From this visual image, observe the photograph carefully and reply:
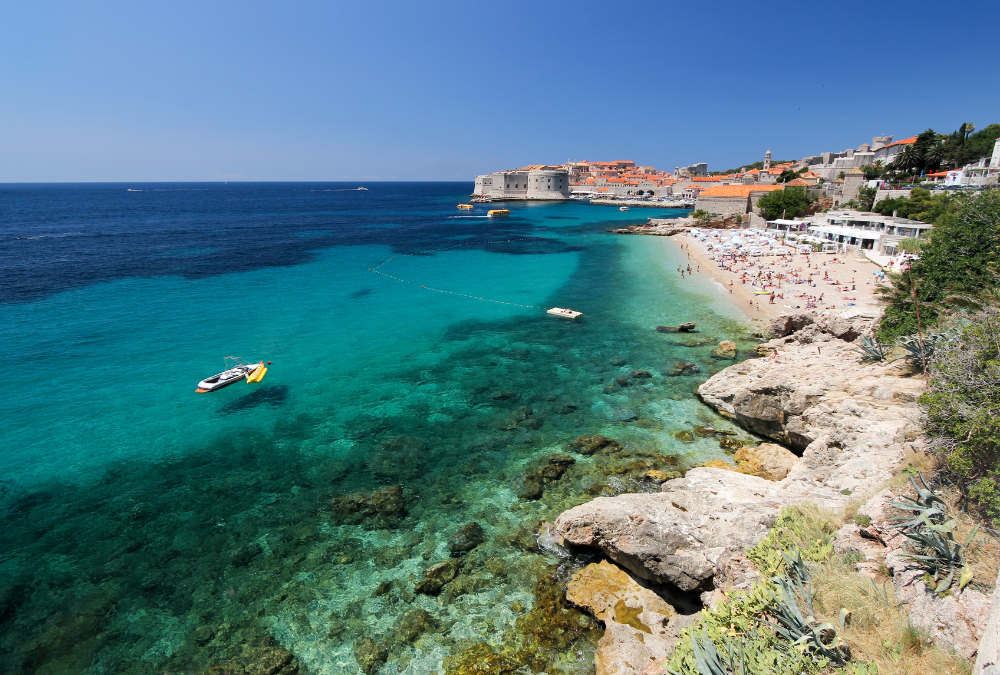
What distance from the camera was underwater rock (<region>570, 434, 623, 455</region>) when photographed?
15.0 metres

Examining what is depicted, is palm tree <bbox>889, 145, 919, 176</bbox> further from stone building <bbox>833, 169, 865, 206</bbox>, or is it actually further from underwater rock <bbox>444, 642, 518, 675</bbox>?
underwater rock <bbox>444, 642, 518, 675</bbox>

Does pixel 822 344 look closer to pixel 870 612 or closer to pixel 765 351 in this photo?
pixel 765 351

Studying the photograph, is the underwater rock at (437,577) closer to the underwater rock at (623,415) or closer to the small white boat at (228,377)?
the underwater rock at (623,415)

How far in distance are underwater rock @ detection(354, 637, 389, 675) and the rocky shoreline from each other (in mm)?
4036

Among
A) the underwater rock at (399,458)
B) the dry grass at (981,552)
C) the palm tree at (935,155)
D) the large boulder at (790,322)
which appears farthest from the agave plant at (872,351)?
the palm tree at (935,155)

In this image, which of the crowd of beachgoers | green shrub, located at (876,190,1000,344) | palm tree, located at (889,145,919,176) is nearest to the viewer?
green shrub, located at (876,190,1000,344)

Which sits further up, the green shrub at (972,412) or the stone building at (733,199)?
the stone building at (733,199)

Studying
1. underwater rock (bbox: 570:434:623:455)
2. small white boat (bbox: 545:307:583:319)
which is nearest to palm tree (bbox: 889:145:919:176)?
small white boat (bbox: 545:307:583:319)

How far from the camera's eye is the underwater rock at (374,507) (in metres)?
12.3

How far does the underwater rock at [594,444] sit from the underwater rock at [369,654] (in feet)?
26.9

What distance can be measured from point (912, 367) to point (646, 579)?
406 inches

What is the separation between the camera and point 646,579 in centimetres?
977

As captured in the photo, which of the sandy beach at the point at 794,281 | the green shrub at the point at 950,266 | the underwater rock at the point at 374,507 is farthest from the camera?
the sandy beach at the point at 794,281

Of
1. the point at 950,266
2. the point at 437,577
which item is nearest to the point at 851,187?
the point at 950,266
